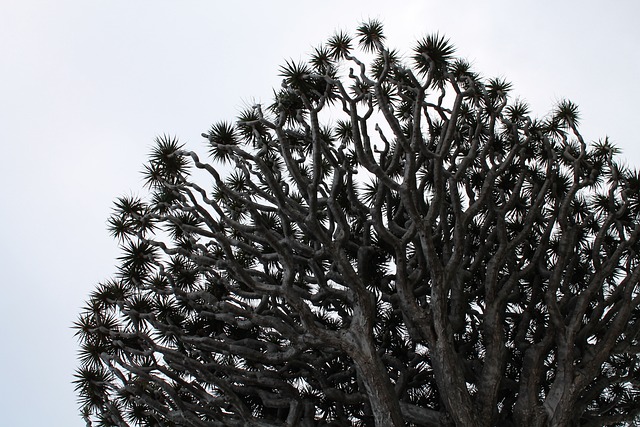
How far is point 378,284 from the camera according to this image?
9.60m

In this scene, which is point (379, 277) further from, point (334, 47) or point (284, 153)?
point (334, 47)

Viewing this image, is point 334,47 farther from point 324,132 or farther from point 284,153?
point 284,153

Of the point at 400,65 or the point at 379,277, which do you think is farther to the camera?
the point at 400,65

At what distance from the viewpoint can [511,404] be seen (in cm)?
889

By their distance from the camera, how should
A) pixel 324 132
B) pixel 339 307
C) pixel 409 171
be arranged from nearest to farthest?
pixel 409 171
pixel 339 307
pixel 324 132

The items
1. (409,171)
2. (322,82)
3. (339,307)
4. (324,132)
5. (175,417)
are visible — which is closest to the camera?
(409,171)

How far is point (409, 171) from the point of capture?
7.86 metres

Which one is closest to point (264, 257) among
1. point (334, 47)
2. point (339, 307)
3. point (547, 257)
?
point (339, 307)

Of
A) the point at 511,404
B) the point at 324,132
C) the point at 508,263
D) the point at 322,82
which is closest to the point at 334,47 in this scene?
the point at 322,82

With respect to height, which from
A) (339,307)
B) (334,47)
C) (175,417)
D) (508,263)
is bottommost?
(175,417)

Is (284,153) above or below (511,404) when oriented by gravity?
above

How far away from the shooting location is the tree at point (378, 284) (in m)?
7.70

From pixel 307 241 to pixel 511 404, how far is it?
413 centimetres

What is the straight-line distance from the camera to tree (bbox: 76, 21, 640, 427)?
25.2 ft
